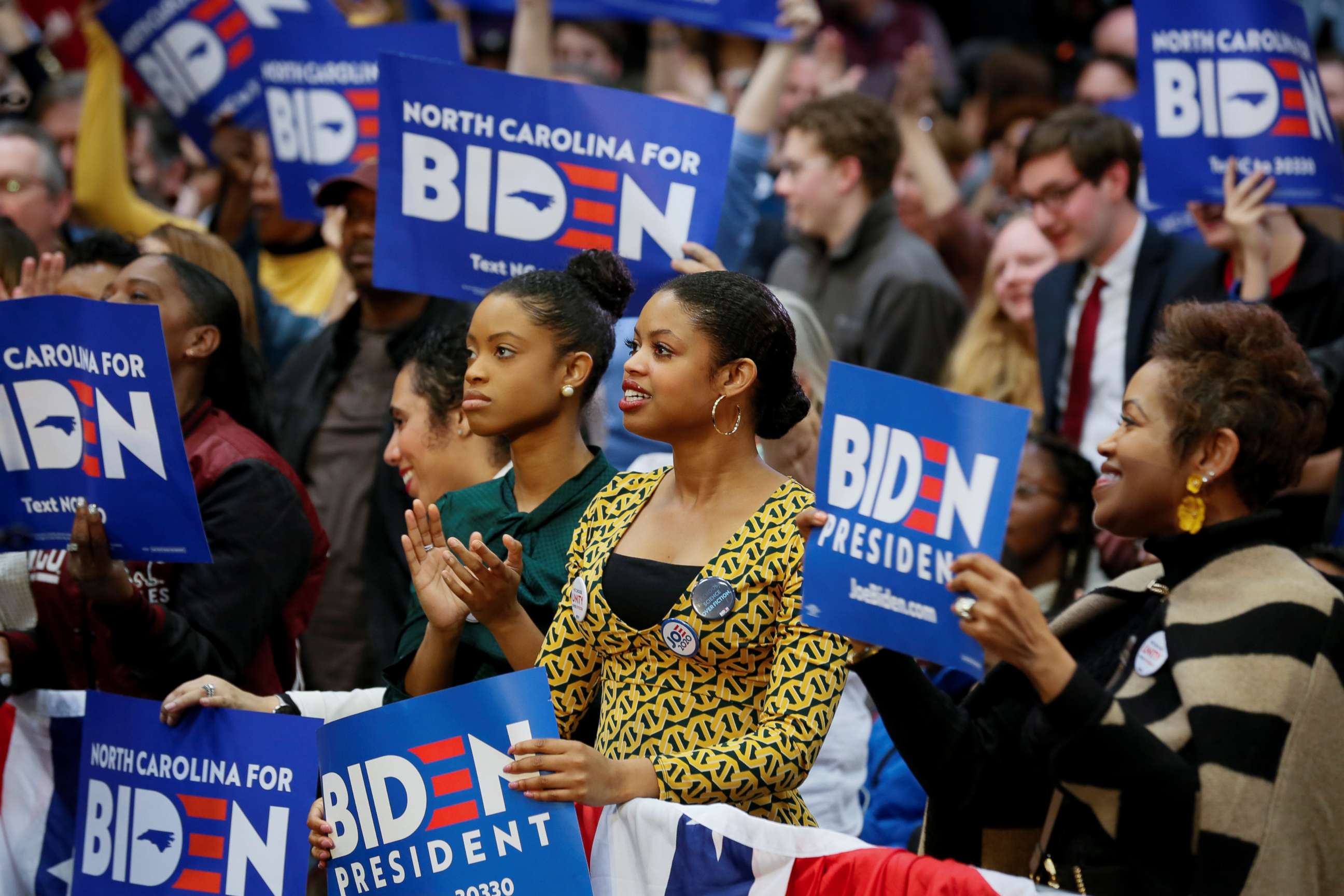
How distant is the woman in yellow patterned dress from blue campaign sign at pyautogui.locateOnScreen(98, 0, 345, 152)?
3.39m

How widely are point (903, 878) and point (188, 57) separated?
473cm

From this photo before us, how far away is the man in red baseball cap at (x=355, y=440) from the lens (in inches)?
183

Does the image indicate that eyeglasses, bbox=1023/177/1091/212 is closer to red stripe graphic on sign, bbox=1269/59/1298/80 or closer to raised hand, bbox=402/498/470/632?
red stripe graphic on sign, bbox=1269/59/1298/80

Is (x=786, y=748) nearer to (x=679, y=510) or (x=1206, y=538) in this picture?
(x=679, y=510)

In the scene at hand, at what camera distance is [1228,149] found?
15.6 ft

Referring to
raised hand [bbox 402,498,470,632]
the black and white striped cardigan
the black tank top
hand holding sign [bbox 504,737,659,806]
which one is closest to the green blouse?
raised hand [bbox 402,498,470,632]

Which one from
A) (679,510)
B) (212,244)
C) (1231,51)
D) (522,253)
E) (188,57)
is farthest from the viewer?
(188,57)

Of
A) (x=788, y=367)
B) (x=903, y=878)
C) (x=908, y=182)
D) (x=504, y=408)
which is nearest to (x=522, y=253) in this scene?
(x=504, y=408)

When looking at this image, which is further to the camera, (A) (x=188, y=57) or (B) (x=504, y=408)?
(A) (x=188, y=57)

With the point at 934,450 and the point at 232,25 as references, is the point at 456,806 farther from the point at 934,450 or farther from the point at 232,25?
the point at 232,25

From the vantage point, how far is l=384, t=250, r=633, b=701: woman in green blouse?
3.42 metres

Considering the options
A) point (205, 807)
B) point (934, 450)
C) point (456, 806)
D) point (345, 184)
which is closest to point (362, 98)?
point (345, 184)

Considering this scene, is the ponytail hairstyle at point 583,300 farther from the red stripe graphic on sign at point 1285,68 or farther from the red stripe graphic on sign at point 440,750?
the red stripe graphic on sign at point 1285,68

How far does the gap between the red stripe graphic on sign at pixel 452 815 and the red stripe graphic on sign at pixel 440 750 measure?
88 mm
